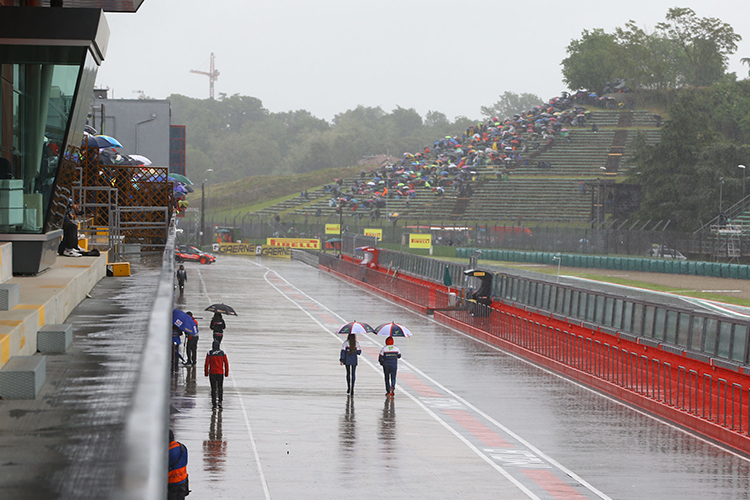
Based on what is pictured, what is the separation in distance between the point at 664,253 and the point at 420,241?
65.2ft

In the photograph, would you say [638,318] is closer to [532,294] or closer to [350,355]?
[532,294]

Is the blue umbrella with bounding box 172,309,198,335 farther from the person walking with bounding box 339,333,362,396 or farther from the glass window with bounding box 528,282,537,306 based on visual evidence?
the glass window with bounding box 528,282,537,306

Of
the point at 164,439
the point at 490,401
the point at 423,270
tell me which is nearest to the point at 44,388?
the point at 164,439

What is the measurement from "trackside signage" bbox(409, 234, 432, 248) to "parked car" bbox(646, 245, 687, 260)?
1822 cm

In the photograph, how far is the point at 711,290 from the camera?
53.0 metres

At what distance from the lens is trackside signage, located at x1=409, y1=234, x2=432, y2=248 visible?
7450 centimetres

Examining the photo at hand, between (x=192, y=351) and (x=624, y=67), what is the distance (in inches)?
5793

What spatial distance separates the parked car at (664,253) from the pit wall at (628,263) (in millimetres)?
3788

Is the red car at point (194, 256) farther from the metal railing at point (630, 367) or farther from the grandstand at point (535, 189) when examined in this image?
the metal railing at point (630, 367)

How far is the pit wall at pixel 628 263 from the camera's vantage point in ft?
200

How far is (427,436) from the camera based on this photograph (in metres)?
18.1

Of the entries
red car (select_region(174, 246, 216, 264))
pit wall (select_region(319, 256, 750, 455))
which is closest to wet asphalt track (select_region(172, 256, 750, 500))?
pit wall (select_region(319, 256, 750, 455))

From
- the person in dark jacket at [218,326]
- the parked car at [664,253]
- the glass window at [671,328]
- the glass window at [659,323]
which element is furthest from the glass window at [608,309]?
the parked car at [664,253]

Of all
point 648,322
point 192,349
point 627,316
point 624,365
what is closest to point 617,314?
point 627,316
